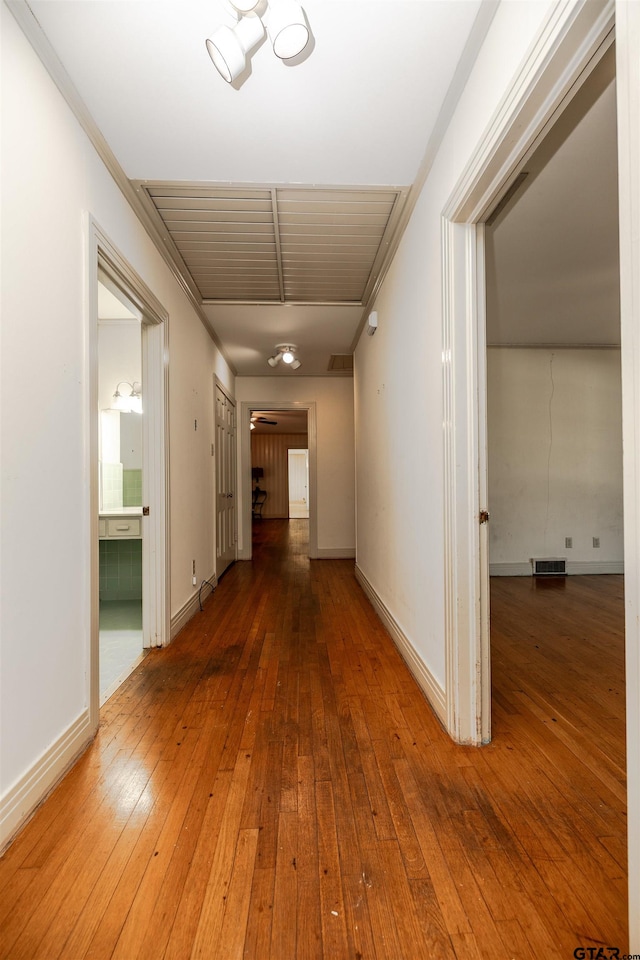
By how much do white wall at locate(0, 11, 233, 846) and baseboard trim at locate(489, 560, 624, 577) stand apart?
4.43 metres

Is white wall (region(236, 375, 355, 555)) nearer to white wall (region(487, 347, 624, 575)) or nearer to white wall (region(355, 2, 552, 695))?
white wall (region(487, 347, 624, 575))

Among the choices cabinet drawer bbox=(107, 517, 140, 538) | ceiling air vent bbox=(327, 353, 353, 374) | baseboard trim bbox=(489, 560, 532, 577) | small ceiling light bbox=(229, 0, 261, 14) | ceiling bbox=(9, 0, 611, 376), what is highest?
ceiling bbox=(9, 0, 611, 376)

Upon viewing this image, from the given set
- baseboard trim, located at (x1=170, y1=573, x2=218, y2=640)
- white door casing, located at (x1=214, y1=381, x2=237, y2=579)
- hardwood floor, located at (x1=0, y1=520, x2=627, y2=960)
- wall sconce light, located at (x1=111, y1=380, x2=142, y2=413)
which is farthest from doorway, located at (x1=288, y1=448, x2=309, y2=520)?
hardwood floor, located at (x1=0, y1=520, x2=627, y2=960)

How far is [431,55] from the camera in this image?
1553mm

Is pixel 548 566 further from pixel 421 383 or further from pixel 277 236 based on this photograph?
pixel 277 236

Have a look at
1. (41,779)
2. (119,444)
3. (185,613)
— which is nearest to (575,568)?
(185,613)

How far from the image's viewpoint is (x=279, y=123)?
1.87 meters

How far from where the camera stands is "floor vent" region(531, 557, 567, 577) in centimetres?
503

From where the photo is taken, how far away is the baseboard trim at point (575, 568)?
16.5 ft

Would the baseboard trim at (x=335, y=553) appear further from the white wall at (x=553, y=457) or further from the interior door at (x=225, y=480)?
the white wall at (x=553, y=457)

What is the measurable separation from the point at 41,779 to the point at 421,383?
2.21 metres

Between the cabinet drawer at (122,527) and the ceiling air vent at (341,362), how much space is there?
119 inches

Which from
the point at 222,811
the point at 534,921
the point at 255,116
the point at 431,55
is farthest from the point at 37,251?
the point at 534,921

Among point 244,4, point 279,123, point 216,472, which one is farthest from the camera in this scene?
point 216,472
